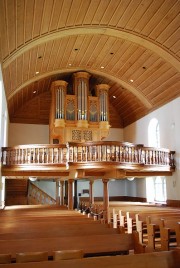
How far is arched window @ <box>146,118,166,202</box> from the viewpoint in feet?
54.6

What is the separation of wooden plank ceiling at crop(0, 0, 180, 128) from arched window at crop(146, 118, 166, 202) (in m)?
0.97

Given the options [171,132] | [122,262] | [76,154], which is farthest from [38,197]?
[122,262]

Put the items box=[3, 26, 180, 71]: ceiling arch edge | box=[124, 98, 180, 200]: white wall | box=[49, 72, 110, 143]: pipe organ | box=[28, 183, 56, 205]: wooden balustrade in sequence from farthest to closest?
box=[28, 183, 56, 205]: wooden balustrade → box=[49, 72, 110, 143]: pipe organ → box=[124, 98, 180, 200]: white wall → box=[3, 26, 180, 71]: ceiling arch edge

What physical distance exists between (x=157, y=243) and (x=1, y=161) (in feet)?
24.3

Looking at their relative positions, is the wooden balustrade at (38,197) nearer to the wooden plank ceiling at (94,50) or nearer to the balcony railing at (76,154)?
the wooden plank ceiling at (94,50)

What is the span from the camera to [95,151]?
1208 cm

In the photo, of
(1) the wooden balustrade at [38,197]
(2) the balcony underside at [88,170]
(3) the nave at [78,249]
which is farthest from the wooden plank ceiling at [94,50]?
(3) the nave at [78,249]

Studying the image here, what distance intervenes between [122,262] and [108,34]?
10.9 meters

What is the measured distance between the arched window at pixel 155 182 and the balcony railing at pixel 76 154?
3.68 meters

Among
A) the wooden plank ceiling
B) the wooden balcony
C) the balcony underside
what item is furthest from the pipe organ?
the wooden balcony

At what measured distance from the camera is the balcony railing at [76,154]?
12.0 m

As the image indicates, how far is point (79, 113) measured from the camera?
16234mm

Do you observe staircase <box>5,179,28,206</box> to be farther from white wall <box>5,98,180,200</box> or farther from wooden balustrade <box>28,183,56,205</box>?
white wall <box>5,98,180,200</box>

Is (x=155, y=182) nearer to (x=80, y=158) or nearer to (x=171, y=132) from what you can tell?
(x=171, y=132)
